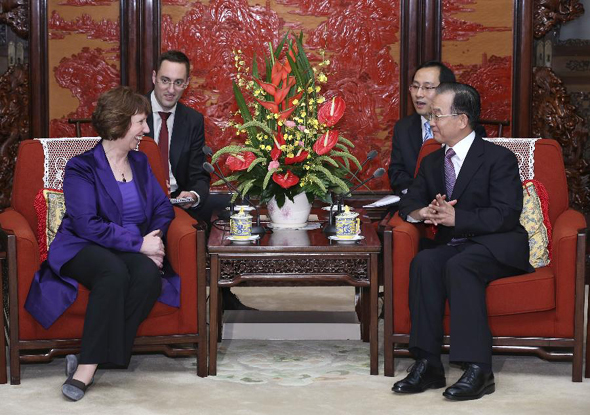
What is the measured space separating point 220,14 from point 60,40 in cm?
98

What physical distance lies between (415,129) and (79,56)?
2260 millimetres

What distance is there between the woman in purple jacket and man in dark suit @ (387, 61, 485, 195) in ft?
4.21

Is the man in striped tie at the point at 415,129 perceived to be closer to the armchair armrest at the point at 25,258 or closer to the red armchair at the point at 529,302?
the red armchair at the point at 529,302

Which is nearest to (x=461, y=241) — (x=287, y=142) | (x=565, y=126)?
(x=287, y=142)

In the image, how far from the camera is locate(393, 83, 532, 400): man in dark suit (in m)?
3.42

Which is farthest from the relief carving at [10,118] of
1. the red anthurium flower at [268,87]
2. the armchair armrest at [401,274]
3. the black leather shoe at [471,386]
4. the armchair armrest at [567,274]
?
the armchair armrest at [567,274]

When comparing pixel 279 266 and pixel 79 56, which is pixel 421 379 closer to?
pixel 279 266

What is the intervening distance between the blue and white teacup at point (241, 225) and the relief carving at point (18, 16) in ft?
8.86

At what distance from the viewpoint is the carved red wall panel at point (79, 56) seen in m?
5.68

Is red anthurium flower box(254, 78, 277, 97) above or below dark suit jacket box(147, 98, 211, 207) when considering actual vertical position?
above

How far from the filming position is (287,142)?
382 cm

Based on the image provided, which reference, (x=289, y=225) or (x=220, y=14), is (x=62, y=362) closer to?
(x=289, y=225)

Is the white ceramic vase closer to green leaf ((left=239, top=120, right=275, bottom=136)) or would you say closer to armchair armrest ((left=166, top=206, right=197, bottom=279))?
green leaf ((left=239, top=120, right=275, bottom=136))

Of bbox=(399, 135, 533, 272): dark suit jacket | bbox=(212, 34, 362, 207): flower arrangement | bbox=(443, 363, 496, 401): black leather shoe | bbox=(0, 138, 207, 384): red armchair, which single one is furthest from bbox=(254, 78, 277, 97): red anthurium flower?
bbox=(443, 363, 496, 401): black leather shoe
